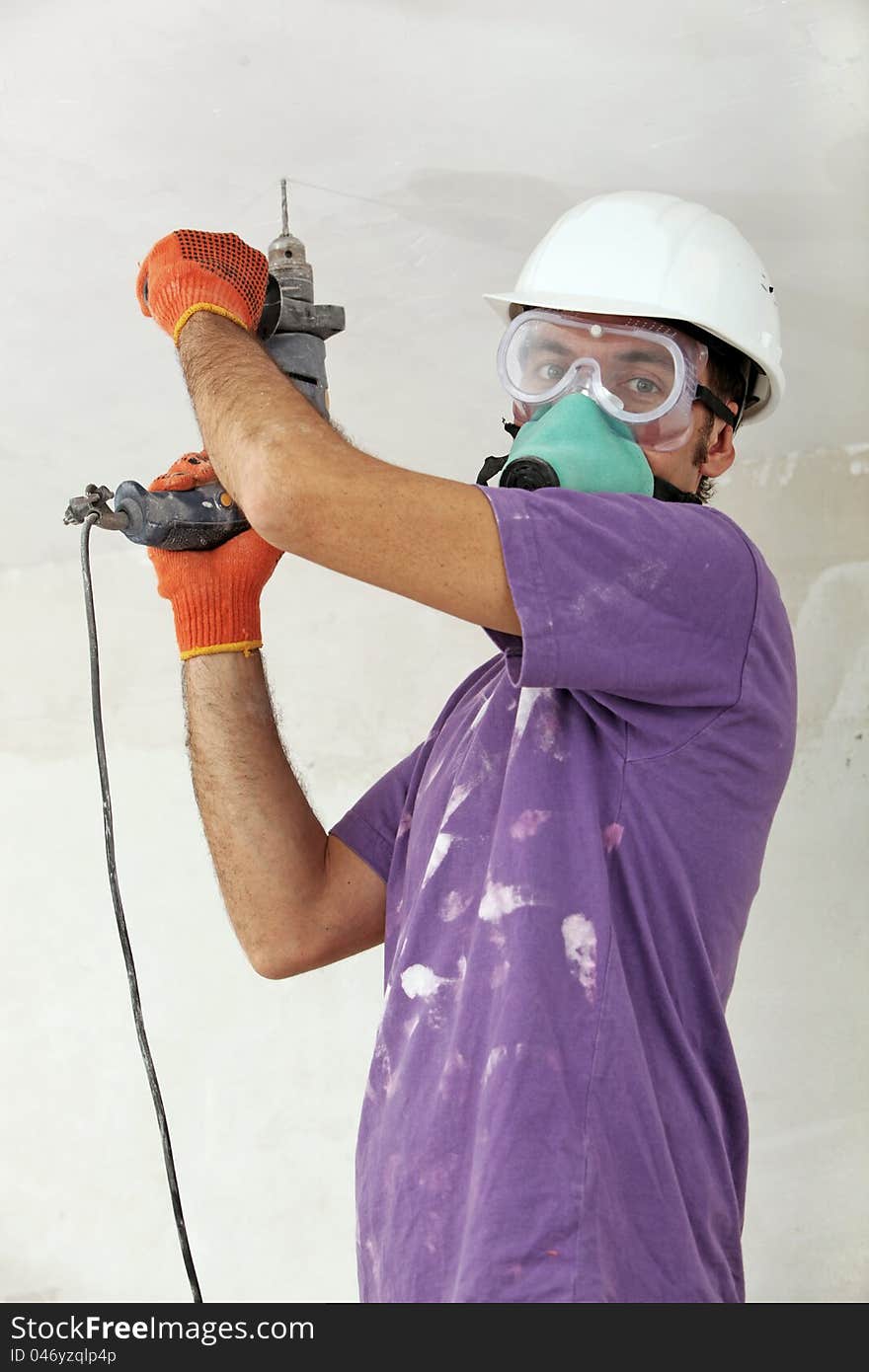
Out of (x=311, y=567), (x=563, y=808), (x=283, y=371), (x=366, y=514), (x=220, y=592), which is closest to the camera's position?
(x=366, y=514)

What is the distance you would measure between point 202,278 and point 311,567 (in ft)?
5.82

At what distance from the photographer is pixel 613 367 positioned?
152cm

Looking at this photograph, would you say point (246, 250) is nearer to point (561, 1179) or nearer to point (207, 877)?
point (561, 1179)

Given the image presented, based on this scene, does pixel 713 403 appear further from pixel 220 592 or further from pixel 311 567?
pixel 311 567

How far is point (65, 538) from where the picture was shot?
3297 millimetres

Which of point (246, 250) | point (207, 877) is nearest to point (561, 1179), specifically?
point (246, 250)

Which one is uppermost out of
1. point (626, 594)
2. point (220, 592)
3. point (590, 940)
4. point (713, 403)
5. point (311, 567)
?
point (311, 567)

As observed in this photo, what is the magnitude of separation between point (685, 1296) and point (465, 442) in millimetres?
1911

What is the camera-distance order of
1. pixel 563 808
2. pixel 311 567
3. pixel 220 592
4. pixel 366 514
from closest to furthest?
1. pixel 366 514
2. pixel 563 808
3. pixel 220 592
4. pixel 311 567

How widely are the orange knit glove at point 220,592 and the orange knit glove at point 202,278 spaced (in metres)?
0.28

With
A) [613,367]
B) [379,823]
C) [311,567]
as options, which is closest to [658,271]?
[613,367]

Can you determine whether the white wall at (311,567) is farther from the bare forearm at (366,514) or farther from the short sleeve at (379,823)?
the short sleeve at (379,823)

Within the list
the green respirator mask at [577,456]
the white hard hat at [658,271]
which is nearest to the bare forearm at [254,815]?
the green respirator mask at [577,456]

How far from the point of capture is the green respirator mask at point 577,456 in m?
1.31
